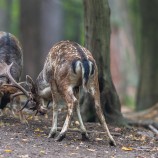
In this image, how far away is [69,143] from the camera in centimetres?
952

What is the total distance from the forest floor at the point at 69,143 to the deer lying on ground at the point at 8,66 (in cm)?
30

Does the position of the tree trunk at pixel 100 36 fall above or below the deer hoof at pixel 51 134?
above

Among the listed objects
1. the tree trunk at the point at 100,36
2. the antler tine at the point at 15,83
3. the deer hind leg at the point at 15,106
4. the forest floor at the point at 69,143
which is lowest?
the forest floor at the point at 69,143

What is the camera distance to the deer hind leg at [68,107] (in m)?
9.45

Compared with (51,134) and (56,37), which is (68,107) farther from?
(56,37)

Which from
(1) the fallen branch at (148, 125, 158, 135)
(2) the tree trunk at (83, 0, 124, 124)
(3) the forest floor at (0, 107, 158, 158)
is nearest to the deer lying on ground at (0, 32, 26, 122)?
(3) the forest floor at (0, 107, 158, 158)

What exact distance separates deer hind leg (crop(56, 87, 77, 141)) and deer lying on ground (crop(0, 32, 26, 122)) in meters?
1.56

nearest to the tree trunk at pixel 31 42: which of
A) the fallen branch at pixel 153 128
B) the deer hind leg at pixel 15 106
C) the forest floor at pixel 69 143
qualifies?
Answer: the fallen branch at pixel 153 128

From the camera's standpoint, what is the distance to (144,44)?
18.3 m

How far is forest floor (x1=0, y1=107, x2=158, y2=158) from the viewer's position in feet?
29.1

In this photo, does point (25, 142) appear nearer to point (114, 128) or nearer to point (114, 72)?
point (114, 128)

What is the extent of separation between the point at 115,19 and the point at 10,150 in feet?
50.9

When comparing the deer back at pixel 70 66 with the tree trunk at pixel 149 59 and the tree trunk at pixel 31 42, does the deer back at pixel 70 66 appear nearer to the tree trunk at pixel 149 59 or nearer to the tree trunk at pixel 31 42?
the tree trunk at pixel 149 59

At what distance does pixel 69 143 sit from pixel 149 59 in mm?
8935
